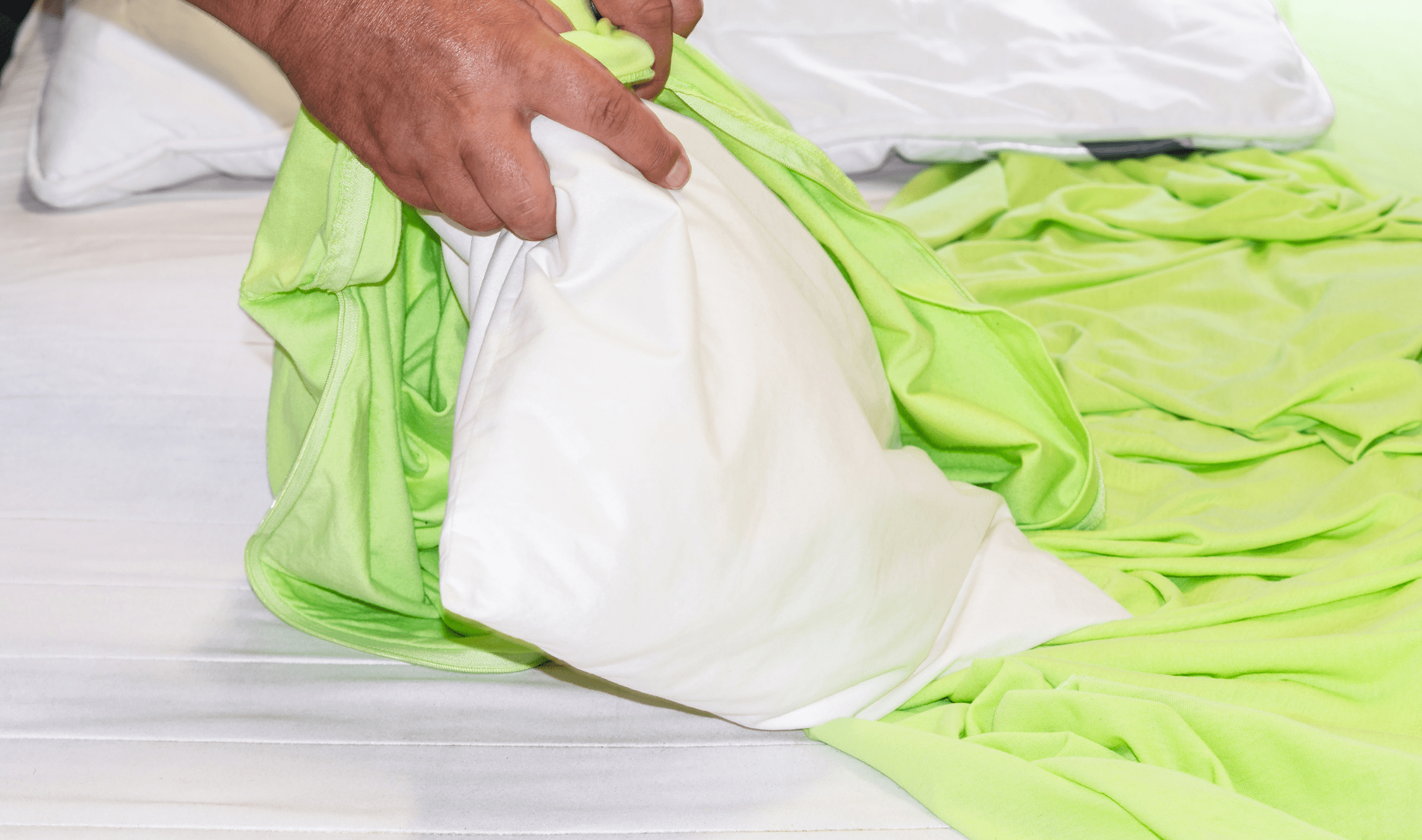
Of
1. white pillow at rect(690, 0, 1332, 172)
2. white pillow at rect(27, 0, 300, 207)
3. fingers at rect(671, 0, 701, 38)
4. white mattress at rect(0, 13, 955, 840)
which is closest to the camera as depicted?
white mattress at rect(0, 13, 955, 840)

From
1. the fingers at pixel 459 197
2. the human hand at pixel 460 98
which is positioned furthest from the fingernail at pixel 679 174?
the fingers at pixel 459 197

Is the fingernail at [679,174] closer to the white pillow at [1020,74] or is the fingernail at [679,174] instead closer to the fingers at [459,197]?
the fingers at [459,197]

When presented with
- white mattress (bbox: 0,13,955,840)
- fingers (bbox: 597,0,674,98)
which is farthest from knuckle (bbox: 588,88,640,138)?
white mattress (bbox: 0,13,955,840)

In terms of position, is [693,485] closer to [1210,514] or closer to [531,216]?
[531,216]

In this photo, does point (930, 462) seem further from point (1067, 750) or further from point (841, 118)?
point (841, 118)

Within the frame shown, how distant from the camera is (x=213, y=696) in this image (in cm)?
74

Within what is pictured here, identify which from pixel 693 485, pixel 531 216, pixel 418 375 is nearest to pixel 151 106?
pixel 418 375

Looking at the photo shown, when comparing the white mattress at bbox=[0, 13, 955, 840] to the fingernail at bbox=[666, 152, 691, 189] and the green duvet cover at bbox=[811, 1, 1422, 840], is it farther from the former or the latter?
the fingernail at bbox=[666, 152, 691, 189]

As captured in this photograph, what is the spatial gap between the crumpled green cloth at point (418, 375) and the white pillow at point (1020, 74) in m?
0.45

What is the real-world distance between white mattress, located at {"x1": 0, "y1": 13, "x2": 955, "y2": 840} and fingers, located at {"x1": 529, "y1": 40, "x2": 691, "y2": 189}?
35cm

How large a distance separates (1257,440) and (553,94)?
66cm

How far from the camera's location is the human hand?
2.01ft

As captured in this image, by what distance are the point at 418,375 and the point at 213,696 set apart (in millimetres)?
268

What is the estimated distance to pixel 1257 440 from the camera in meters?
0.94
